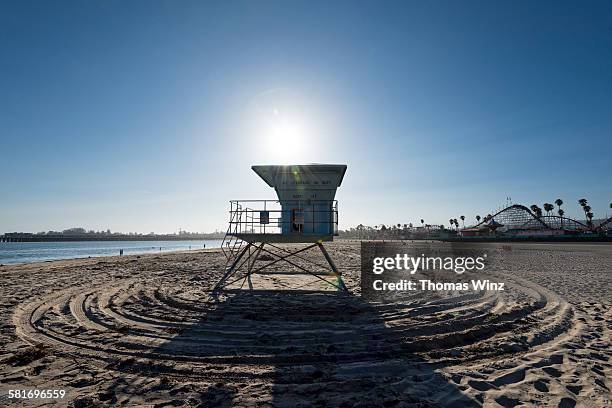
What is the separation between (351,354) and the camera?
5.71 m

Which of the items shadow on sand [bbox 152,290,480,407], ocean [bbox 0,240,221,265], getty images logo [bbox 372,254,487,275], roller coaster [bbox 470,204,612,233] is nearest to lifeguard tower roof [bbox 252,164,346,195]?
shadow on sand [bbox 152,290,480,407]

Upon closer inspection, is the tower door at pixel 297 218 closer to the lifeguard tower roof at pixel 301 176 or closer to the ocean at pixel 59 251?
the lifeguard tower roof at pixel 301 176

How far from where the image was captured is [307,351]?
587 centimetres

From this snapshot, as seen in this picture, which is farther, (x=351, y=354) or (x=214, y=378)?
(x=351, y=354)

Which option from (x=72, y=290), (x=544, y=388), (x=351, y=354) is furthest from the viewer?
(x=72, y=290)

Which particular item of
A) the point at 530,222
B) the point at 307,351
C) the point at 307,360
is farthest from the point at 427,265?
the point at 530,222

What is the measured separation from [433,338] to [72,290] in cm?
1364

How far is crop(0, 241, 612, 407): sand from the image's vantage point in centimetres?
430

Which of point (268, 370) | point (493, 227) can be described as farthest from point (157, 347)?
point (493, 227)

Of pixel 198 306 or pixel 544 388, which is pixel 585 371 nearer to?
pixel 544 388

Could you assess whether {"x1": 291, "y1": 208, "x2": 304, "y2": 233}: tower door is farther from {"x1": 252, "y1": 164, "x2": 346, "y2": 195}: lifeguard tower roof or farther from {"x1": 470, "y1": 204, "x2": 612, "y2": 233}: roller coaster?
{"x1": 470, "y1": 204, "x2": 612, "y2": 233}: roller coaster

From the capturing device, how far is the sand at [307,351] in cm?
430

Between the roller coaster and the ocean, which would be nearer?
the ocean

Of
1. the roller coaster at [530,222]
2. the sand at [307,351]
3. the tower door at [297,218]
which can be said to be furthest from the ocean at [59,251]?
the roller coaster at [530,222]
